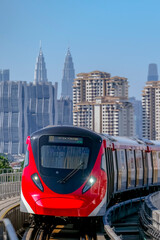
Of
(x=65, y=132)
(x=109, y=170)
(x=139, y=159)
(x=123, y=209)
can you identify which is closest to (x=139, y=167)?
(x=139, y=159)

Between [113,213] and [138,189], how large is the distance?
7.74 metres

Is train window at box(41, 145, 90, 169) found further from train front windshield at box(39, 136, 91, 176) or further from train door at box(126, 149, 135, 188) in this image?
train door at box(126, 149, 135, 188)

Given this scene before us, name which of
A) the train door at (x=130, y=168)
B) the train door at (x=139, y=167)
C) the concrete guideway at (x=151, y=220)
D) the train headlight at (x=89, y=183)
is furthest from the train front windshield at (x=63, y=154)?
the train door at (x=139, y=167)

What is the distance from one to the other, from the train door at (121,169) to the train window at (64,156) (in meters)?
5.25

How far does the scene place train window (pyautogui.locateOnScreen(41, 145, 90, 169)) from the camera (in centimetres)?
1791

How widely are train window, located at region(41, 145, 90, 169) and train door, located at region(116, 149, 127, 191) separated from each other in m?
5.25

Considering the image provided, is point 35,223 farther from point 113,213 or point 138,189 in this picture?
point 138,189

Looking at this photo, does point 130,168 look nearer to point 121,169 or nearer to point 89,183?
point 121,169

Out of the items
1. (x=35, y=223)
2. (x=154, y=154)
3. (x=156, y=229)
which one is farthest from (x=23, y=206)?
(x=154, y=154)

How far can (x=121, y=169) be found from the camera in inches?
944

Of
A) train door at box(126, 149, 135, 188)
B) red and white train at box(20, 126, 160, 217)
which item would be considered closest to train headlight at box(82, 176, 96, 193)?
→ red and white train at box(20, 126, 160, 217)

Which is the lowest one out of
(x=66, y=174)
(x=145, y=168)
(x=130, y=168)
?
(x=145, y=168)

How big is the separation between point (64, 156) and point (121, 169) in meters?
6.24

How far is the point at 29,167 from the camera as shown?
1800cm
